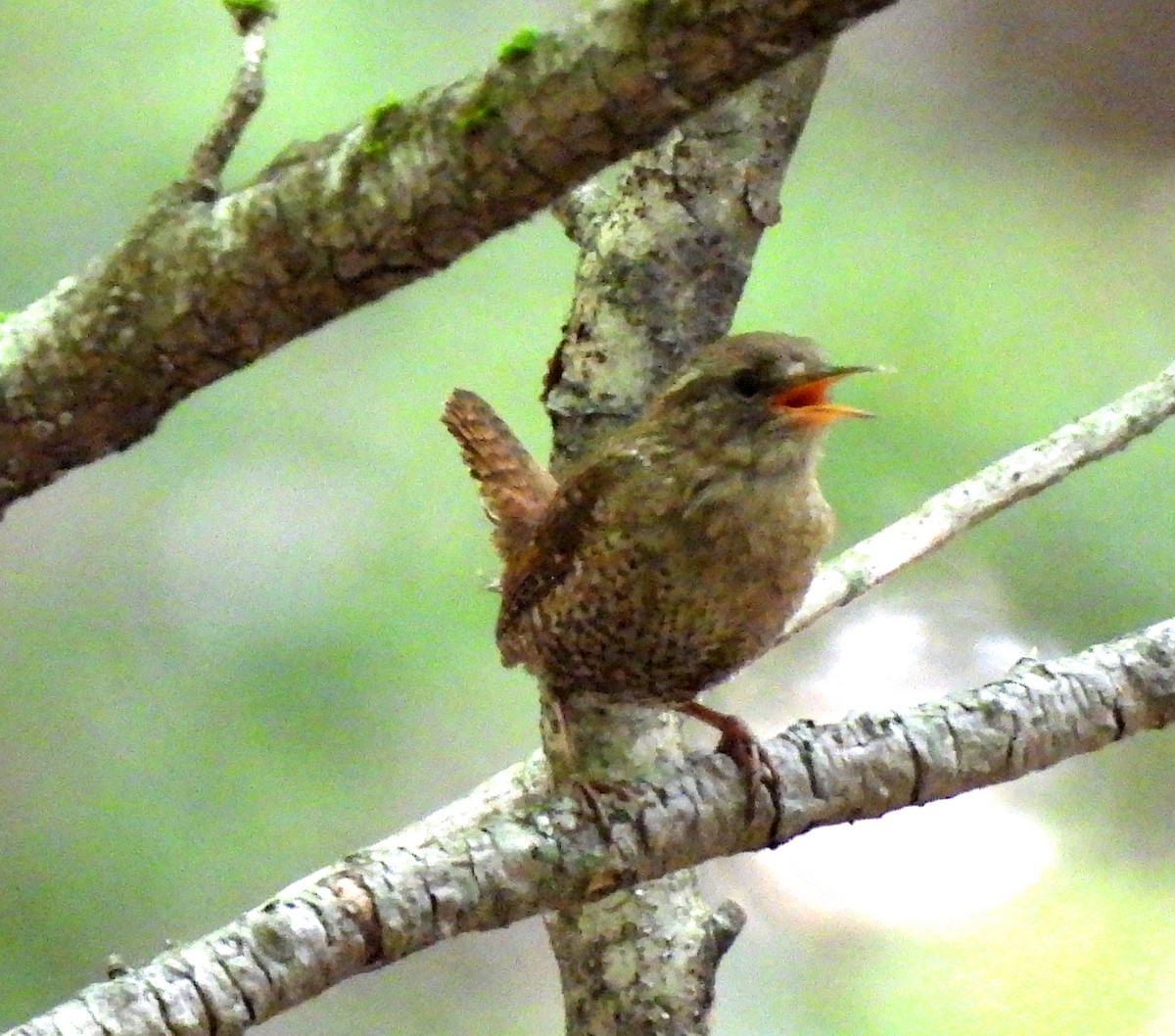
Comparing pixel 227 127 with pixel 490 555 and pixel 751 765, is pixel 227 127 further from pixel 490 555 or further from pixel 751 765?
pixel 490 555

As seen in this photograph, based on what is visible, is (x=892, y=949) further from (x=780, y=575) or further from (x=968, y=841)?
(x=780, y=575)

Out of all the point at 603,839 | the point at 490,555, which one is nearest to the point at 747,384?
the point at 603,839

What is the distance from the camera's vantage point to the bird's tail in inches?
67.3

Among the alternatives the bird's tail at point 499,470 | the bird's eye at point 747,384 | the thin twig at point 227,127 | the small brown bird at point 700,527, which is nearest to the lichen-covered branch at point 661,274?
the bird's tail at point 499,470

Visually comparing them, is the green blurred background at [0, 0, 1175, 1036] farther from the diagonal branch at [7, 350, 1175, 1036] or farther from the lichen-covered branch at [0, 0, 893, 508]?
the diagonal branch at [7, 350, 1175, 1036]

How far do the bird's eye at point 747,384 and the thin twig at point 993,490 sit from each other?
1.85 ft

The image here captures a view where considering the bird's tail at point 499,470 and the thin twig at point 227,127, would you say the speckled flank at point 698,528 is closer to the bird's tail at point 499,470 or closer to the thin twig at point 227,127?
the bird's tail at point 499,470

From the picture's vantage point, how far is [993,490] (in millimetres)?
1925

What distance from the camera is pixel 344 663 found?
2193 mm

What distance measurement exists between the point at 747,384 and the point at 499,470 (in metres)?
0.43

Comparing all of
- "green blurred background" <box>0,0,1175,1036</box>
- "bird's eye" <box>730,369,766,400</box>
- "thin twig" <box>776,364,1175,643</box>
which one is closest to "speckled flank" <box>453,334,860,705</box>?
"bird's eye" <box>730,369,766,400</box>

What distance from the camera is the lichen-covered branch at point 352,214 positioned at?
36.1 inches

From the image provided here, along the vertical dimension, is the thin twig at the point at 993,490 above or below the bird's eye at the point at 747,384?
above

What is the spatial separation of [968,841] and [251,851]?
1.17 metres
